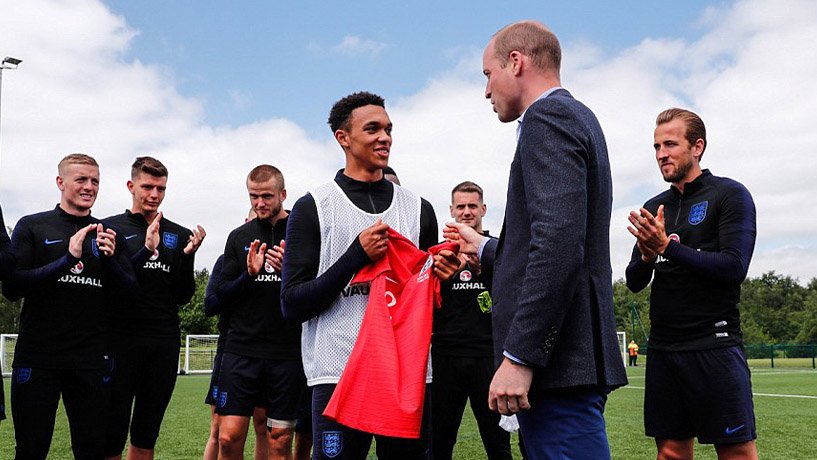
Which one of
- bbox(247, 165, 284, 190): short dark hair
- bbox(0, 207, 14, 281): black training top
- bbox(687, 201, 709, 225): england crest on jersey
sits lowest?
bbox(0, 207, 14, 281): black training top

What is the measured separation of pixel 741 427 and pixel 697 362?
1.35 feet

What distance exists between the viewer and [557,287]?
2.33 metres

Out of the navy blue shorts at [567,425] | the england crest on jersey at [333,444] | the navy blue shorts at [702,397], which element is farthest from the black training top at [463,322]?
the navy blue shorts at [567,425]

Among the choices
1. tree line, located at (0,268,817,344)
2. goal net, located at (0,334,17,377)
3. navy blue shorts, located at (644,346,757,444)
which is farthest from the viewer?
tree line, located at (0,268,817,344)

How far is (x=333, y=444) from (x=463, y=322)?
320 cm

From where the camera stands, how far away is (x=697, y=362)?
4.11m

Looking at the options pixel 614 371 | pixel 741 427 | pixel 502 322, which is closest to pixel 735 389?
pixel 741 427

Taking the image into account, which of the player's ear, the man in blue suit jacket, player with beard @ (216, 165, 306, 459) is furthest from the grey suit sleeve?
player with beard @ (216, 165, 306, 459)

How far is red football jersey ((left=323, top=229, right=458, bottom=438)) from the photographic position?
10.5ft

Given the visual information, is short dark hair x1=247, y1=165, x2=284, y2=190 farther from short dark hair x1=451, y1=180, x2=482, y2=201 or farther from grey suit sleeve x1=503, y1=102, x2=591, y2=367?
grey suit sleeve x1=503, y1=102, x2=591, y2=367

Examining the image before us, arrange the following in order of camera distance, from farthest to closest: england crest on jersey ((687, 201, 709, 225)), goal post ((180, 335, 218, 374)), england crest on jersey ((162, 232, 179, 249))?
goal post ((180, 335, 218, 374))
england crest on jersey ((162, 232, 179, 249))
england crest on jersey ((687, 201, 709, 225))

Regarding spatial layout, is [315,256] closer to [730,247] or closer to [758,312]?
[730,247]

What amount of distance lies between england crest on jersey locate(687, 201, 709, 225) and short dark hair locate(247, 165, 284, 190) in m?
3.26

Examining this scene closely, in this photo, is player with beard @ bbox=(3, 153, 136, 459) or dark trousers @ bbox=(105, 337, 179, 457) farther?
dark trousers @ bbox=(105, 337, 179, 457)
